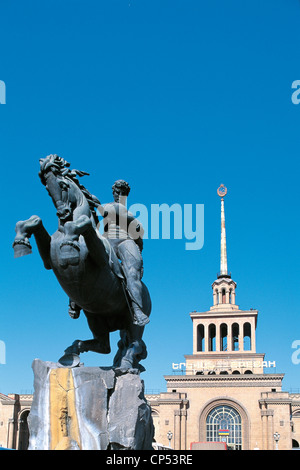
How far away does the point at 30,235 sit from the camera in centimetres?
693

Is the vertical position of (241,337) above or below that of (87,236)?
above

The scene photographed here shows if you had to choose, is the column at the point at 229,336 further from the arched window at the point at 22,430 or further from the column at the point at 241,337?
the arched window at the point at 22,430

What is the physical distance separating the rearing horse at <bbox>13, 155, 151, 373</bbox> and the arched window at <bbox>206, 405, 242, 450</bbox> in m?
52.0

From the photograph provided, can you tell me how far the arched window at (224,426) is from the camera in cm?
5622

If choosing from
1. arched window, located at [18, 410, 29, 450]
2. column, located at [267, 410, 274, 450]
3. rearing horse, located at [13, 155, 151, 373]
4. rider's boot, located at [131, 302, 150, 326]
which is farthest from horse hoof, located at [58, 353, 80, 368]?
arched window, located at [18, 410, 29, 450]

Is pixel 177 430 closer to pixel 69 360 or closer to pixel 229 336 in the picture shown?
pixel 229 336

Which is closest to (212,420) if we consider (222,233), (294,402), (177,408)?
(177,408)

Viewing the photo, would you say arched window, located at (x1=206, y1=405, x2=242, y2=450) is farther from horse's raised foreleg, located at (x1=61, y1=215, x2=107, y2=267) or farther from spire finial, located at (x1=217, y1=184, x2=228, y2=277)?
horse's raised foreleg, located at (x1=61, y1=215, x2=107, y2=267)

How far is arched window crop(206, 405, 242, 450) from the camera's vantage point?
184 ft

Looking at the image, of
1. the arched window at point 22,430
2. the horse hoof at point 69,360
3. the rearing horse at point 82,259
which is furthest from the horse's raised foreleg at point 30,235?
the arched window at point 22,430

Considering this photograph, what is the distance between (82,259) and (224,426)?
53.8 m

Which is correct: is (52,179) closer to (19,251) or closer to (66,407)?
(19,251)

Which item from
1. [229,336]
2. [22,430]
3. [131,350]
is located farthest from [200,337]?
[131,350]

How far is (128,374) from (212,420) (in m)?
53.0
